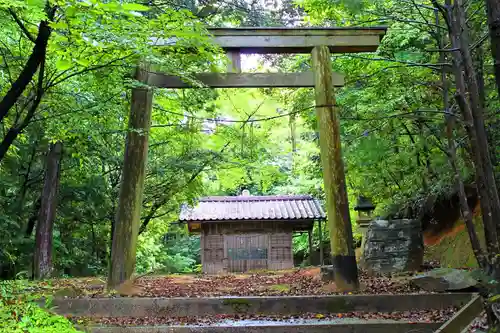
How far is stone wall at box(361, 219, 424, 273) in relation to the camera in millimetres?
8961

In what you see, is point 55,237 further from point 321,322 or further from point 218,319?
point 321,322

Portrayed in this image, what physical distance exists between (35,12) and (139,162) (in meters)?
3.33

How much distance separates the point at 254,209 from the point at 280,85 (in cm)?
954

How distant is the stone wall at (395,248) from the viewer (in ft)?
29.4

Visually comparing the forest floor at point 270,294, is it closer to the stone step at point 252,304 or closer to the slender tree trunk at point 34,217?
the stone step at point 252,304

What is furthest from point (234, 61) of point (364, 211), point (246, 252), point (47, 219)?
point (246, 252)

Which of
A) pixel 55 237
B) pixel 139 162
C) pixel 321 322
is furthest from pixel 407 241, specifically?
pixel 55 237

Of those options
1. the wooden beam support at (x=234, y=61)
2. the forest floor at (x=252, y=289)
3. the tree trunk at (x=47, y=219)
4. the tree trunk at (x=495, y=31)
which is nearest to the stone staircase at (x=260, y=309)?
the forest floor at (x=252, y=289)

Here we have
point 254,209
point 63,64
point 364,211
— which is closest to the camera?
point 63,64

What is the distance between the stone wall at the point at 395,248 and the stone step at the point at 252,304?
10.1 ft

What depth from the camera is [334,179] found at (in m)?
6.94

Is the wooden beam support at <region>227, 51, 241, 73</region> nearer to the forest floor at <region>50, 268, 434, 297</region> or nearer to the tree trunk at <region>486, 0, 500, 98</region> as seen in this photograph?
the forest floor at <region>50, 268, 434, 297</region>

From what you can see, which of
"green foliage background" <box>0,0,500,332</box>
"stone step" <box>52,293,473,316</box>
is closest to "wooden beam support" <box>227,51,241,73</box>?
"green foliage background" <box>0,0,500,332</box>

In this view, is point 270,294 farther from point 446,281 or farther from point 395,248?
point 395,248
